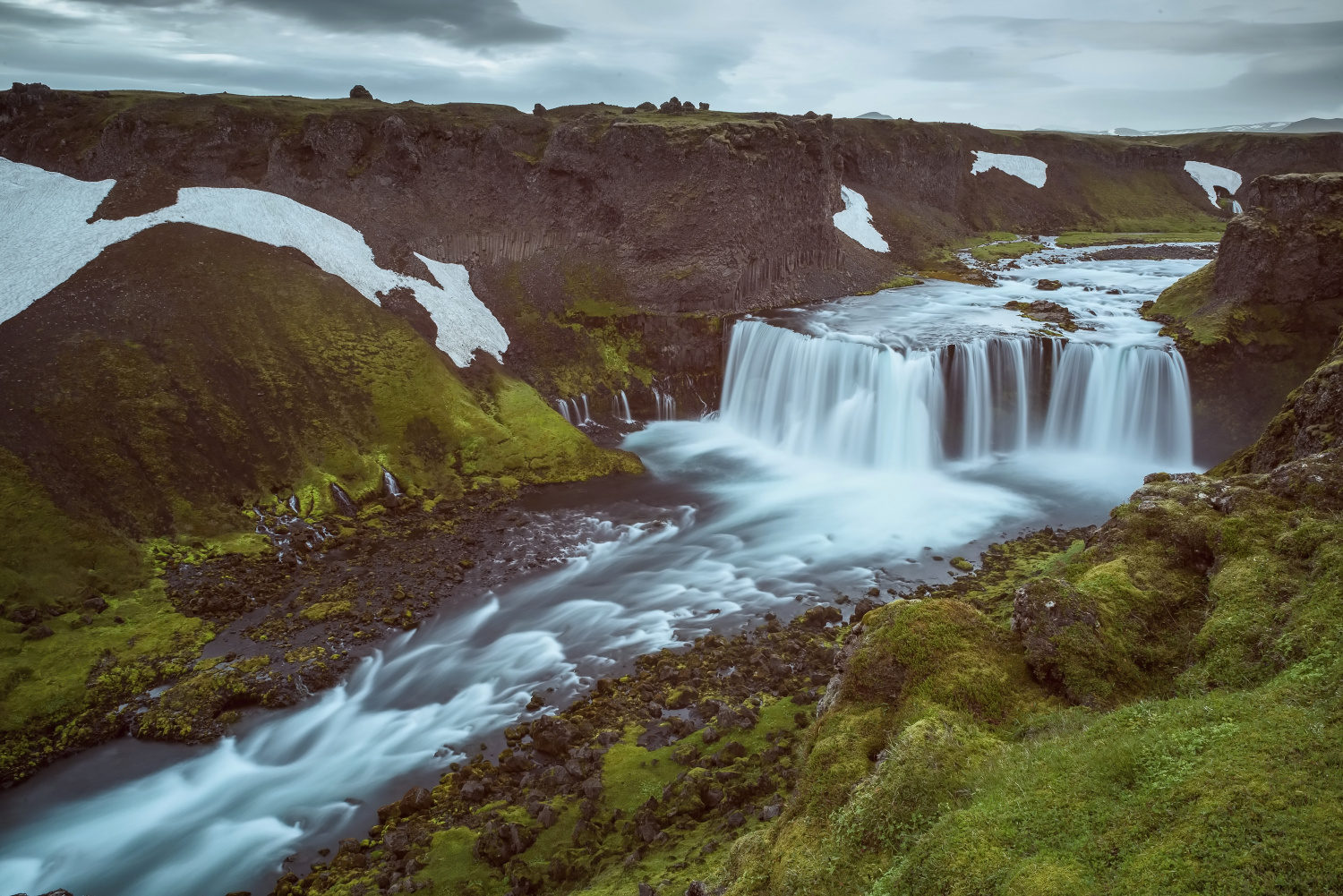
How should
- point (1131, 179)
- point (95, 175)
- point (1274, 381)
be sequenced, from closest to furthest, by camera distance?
point (1274, 381)
point (95, 175)
point (1131, 179)

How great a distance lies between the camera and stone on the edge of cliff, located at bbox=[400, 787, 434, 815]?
593 inches

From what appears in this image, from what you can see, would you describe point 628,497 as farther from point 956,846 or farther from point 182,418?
point 956,846

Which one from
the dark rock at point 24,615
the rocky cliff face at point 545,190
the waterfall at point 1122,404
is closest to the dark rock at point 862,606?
the waterfall at point 1122,404

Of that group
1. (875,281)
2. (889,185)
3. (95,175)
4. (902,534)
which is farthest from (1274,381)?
(95,175)

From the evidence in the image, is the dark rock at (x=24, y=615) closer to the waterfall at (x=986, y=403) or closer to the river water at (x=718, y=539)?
the river water at (x=718, y=539)

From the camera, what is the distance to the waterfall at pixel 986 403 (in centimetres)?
3456

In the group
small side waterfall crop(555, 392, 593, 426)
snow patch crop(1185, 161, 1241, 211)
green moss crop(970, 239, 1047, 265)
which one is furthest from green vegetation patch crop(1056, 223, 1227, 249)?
small side waterfall crop(555, 392, 593, 426)

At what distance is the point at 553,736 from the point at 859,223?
6434cm

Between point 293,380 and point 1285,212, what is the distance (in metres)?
46.0

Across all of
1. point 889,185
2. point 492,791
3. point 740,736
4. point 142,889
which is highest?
point 889,185

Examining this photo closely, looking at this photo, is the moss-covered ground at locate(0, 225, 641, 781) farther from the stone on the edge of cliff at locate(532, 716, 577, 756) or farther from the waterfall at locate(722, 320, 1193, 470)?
the waterfall at locate(722, 320, 1193, 470)

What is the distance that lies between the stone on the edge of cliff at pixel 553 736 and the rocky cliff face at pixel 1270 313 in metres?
30.9

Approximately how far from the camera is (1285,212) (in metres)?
36.8

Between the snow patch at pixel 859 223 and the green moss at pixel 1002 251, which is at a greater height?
the snow patch at pixel 859 223
